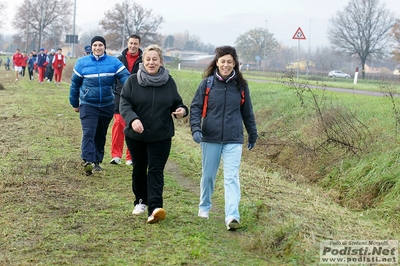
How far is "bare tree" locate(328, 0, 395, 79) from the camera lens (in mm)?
77062

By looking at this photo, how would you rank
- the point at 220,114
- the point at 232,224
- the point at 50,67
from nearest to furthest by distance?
the point at 232,224, the point at 220,114, the point at 50,67

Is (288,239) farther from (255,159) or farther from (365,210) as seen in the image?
(255,159)

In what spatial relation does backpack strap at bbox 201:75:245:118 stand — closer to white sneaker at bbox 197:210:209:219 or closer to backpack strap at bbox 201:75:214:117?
backpack strap at bbox 201:75:214:117

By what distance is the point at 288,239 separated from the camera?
5617 millimetres

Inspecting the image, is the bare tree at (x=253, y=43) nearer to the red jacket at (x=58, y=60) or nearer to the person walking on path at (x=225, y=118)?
the red jacket at (x=58, y=60)

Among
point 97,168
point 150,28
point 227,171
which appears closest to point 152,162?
point 227,171

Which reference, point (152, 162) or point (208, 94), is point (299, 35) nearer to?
point (208, 94)

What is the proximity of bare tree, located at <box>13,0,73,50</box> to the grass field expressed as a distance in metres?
72.0

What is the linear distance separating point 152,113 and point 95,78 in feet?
8.10

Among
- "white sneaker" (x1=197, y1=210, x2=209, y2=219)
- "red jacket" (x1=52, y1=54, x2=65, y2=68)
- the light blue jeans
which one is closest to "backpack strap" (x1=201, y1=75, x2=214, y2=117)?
the light blue jeans

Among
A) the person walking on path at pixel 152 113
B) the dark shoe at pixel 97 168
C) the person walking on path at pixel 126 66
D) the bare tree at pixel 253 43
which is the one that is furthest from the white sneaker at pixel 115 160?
the bare tree at pixel 253 43

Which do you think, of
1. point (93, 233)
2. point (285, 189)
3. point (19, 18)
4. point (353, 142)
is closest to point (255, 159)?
point (353, 142)

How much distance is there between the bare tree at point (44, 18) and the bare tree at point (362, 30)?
37.9m

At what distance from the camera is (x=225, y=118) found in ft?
20.7
